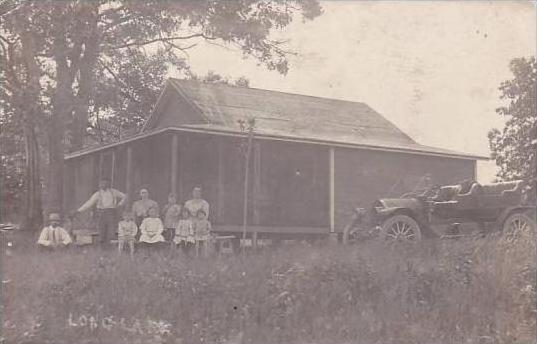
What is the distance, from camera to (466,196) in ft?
44.2

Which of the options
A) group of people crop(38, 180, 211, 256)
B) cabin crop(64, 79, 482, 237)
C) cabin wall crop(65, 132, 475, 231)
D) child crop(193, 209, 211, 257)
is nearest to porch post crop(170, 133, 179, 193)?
cabin crop(64, 79, 482, 237)

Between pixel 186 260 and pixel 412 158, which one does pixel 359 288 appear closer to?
pixel 186 260

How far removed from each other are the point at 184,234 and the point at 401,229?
426 cm

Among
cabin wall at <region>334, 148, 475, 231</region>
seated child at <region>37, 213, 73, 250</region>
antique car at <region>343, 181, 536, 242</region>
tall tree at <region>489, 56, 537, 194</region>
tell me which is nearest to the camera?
seated child at <region>37, 213, 73, 250</region>

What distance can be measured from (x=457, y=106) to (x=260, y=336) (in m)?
7.89

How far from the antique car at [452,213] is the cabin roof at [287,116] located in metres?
3.60

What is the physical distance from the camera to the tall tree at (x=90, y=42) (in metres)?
13.2

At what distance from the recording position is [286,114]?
17703 mm

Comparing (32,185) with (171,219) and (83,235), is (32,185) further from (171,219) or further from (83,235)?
(171,219)

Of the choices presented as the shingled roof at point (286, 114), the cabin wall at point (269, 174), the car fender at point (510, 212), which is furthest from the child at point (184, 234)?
the car fender at point (510, 212)

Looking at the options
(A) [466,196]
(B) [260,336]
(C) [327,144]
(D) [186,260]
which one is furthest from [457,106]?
(B) [260,336]

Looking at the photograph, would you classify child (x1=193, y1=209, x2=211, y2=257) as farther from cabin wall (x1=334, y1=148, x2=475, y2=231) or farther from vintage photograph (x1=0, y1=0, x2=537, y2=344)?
cabin wall (x1=334, y1=148, x2=475, y2=231)

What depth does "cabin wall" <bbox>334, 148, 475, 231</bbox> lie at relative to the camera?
17328mm

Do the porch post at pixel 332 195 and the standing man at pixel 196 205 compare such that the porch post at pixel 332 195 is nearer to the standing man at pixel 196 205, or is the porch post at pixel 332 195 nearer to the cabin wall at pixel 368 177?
the cabin wall at pixel 368 177
